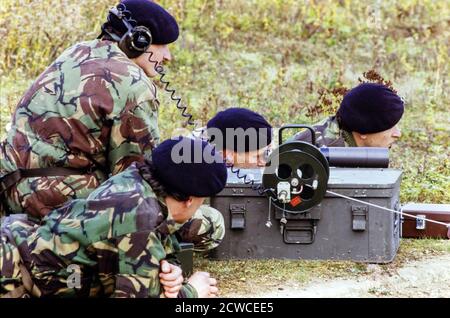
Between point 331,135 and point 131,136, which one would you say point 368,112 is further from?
point 131,136

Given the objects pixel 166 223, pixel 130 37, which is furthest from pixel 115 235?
pixel 130 37

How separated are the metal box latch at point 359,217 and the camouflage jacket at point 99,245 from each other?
1.44 m

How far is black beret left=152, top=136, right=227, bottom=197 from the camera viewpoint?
15.8ft

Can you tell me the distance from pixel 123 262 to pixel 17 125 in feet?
4.30

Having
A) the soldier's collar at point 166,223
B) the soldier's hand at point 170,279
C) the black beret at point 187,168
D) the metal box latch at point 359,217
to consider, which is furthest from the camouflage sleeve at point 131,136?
the metal box latch at point 359,217

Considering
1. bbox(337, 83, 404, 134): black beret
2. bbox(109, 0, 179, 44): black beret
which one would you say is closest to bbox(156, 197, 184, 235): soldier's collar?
bbox(109, 0, 179, 44): black beret

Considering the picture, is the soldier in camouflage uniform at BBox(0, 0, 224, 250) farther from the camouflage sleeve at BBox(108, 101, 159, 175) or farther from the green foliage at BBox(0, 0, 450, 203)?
the green foliage at BBox(0, 0, 450, 203)

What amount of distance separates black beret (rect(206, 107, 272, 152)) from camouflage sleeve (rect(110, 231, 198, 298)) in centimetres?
185

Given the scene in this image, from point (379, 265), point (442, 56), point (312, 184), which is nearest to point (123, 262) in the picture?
point (312, 184)

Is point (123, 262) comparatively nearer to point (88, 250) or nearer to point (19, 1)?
point (88, 250)

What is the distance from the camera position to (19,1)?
40.1 feet

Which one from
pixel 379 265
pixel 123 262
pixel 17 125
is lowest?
pixel 379 265

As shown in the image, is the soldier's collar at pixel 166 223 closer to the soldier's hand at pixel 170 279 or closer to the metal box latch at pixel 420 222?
the soldier's hand at pixel 170 279

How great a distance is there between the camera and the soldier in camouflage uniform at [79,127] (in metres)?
5.42
